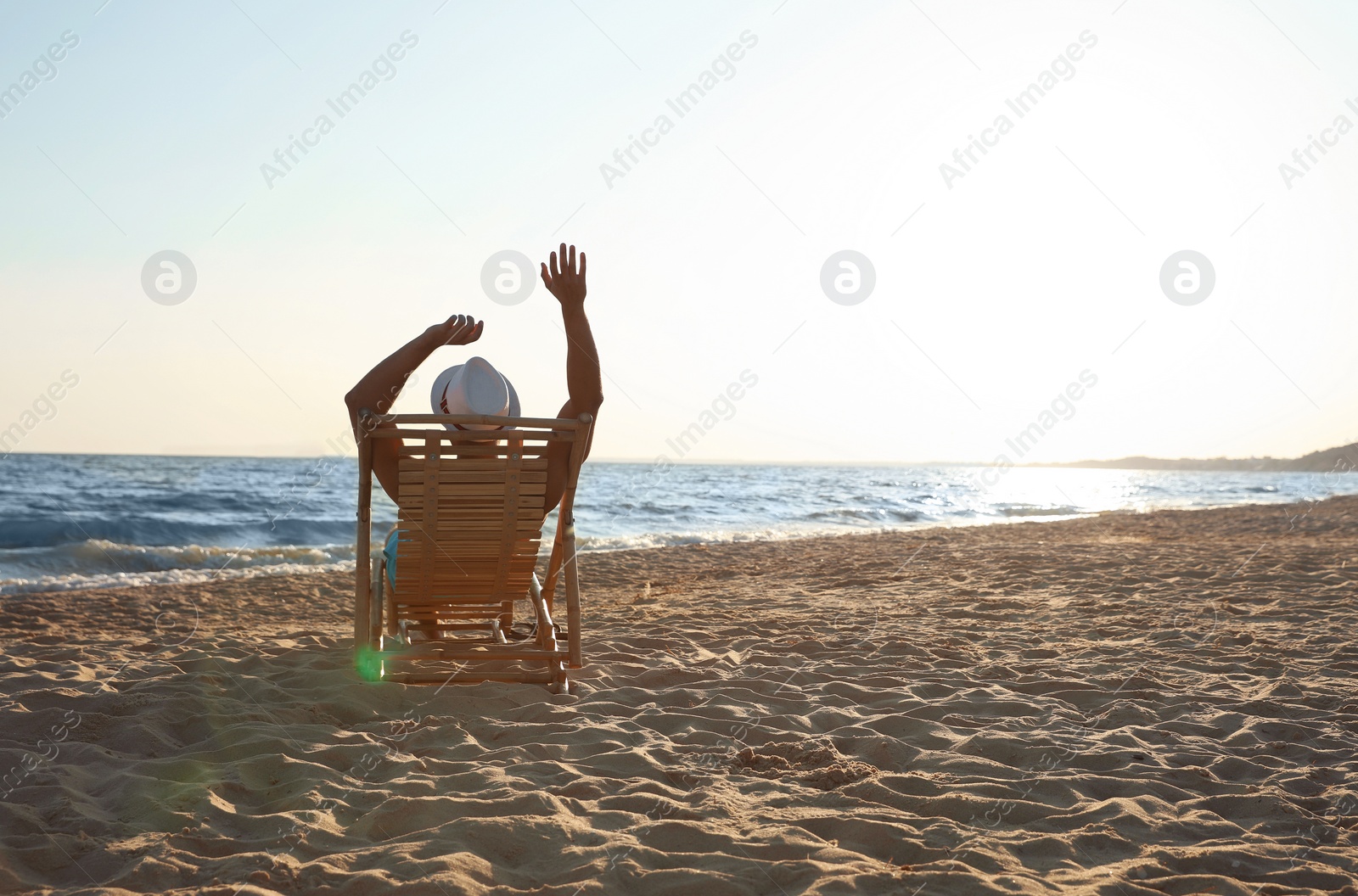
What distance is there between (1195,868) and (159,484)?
112 ft

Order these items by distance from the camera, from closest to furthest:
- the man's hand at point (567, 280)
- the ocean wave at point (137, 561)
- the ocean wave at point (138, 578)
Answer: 1. the man's hand at point (567, 280)
2. the ocean wave at point (138, 578)
3. the ocean wave at point (137, 561)

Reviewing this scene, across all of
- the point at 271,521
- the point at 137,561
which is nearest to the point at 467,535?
the point at 137,561

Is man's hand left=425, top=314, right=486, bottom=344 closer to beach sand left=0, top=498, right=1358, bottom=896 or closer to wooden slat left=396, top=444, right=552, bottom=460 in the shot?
wooden slat left=396, top=444, right=552, bottom=460

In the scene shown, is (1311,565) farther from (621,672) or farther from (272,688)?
(272,688)

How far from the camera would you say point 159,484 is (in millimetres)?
29828

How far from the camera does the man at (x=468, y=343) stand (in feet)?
11.4

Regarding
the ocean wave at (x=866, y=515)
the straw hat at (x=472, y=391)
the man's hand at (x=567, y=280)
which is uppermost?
the man's hand at (x=567, y=280)

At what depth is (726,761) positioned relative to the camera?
9.76ft

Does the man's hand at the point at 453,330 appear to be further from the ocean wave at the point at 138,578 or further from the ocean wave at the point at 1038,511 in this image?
the ocean wave at the point at 1038,511

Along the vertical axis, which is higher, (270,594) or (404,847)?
(404,847)

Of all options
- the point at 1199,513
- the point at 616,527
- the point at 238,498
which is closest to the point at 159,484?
the point at 238,498

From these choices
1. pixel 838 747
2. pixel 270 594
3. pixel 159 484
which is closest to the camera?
pixel 838 747

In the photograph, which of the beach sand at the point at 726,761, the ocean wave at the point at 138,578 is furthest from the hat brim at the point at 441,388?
the ocean wave at the point at 138,578

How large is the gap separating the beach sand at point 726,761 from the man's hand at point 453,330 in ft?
5.15
